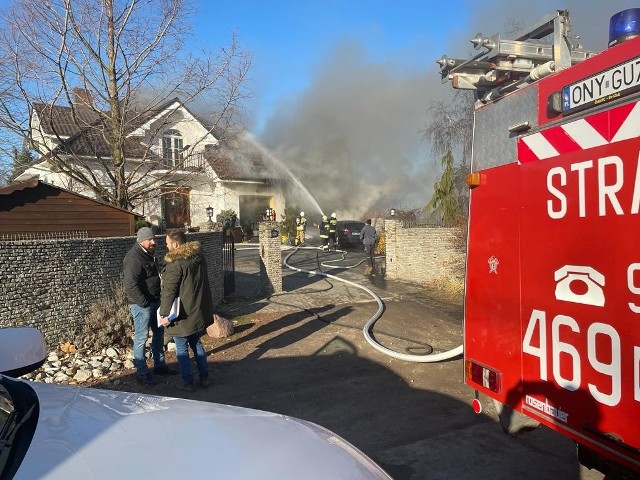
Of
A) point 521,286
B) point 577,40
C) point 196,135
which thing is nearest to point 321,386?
point 521,286

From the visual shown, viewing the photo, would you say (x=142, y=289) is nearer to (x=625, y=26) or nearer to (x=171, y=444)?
(x=171, y=444)

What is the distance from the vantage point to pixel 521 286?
2734 millimetres

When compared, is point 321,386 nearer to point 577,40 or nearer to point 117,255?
point 117,255

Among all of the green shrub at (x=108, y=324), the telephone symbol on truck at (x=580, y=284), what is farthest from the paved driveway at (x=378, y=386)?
the telephone symbol on truck at (x=580, y=284)

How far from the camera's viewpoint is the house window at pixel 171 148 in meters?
12.1

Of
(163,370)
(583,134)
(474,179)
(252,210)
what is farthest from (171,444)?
(252,210)

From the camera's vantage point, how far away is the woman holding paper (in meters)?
4.94

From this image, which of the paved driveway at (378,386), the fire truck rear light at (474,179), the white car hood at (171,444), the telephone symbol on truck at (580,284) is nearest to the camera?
the white car hood at (171,444)

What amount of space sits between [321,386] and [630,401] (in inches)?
137

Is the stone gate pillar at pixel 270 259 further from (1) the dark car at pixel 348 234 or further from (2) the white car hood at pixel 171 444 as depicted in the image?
(1) the dark car at pixel 348 234

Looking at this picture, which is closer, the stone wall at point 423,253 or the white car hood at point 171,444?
the white car hood at point 171,444

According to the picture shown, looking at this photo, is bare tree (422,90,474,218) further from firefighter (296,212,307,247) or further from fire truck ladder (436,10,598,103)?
fire truck ladder (436,10,598,103)

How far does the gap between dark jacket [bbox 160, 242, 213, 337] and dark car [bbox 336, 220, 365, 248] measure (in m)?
16.2

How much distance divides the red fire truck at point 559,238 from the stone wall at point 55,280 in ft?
16.1
